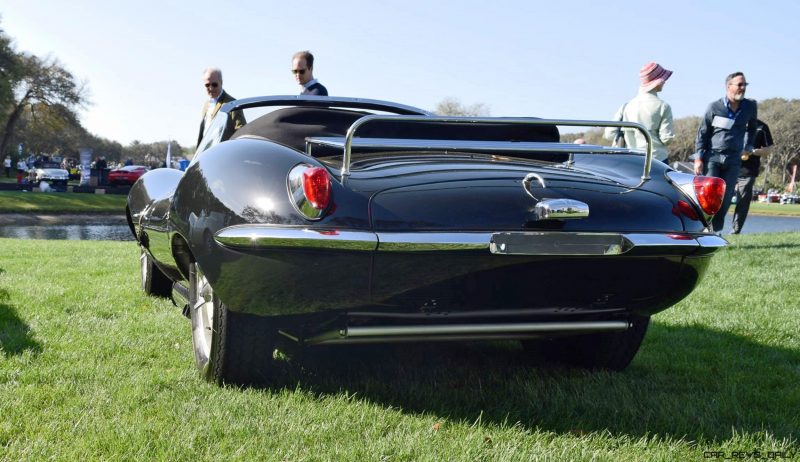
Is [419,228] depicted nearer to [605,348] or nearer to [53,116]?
[605,348]

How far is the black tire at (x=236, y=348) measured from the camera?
9.46 feet

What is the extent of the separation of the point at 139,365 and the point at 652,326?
3074mm

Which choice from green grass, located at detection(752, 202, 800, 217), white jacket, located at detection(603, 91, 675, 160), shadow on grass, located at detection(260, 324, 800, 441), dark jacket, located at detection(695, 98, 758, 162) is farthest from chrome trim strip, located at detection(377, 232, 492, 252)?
green grass, located at detection(752, 202, 800, 217)

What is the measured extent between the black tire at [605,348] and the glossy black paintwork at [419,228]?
1.44ft

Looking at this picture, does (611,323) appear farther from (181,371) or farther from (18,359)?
(18,359)

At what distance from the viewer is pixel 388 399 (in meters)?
2.97

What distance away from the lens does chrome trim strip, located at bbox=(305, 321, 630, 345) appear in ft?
8.59

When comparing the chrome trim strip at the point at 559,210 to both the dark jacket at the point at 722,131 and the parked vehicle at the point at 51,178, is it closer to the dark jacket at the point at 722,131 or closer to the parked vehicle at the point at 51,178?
the dark jacket at the point at 722,131

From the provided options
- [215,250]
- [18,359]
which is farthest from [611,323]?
[18,359]

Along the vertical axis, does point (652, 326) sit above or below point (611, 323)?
below

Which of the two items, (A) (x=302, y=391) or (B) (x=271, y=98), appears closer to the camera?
(A) (x=302, y=391)

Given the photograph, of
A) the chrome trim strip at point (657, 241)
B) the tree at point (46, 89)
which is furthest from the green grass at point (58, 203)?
the chrome trim strip at point (657, 241)

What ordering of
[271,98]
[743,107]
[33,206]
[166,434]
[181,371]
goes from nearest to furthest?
[166,434], [181,371], [271,98], [743,107], [33,206]

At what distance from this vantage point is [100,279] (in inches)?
244
